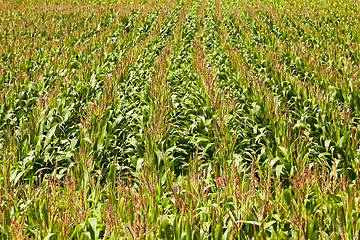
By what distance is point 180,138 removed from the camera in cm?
412

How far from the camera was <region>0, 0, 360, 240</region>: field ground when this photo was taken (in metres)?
2.17

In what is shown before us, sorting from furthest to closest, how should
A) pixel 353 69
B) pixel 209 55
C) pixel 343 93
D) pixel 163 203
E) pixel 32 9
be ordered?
pixel 32 9 → pixel 209 55 → pixel 353 69 → pixel 343 93 → pixel 163 203

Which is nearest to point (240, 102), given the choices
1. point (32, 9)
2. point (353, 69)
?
point (353, 69)

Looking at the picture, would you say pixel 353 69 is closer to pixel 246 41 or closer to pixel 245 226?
pixel 246 41

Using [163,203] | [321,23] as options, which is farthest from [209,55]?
[321,23]

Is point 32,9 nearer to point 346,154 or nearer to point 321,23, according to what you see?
point 321,23

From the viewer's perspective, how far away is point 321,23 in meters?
13.2

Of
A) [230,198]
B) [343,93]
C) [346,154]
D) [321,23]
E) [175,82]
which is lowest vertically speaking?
[230,198]

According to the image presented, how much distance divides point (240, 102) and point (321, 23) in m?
9.91

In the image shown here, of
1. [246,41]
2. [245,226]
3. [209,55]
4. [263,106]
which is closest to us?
[245,226]

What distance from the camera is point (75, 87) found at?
18.9 ft

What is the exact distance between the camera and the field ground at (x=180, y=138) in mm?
2170

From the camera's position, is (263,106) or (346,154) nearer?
(346,154)

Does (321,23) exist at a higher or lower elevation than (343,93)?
higher
